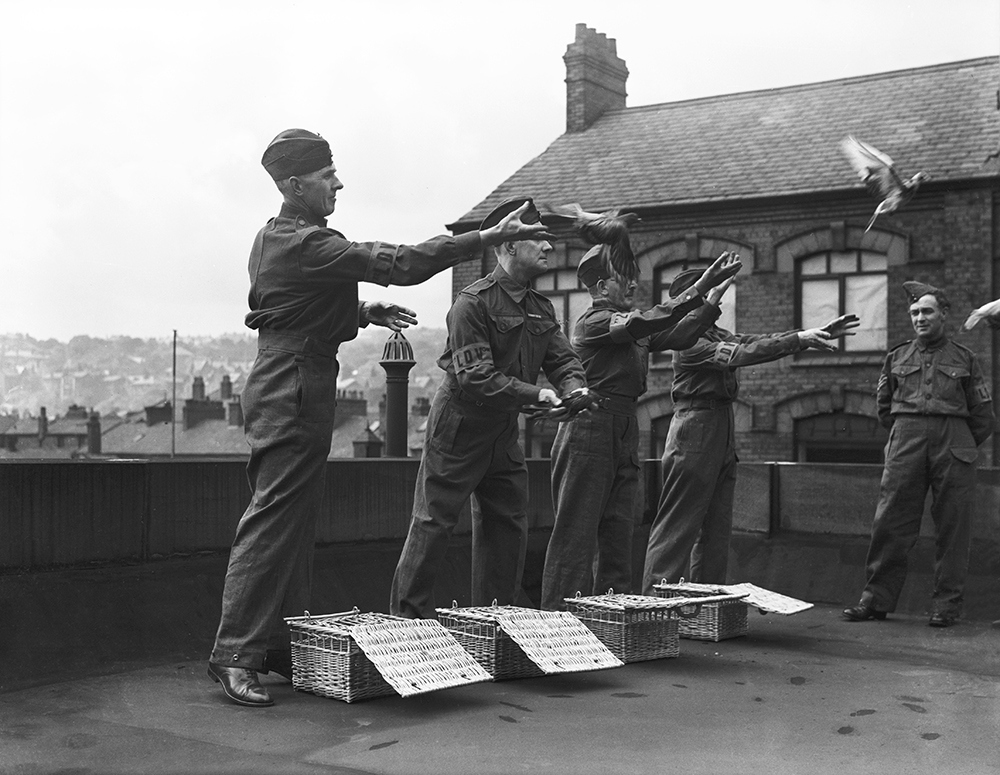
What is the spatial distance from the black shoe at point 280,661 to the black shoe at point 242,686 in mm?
332

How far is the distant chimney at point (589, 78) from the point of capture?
1094 inches

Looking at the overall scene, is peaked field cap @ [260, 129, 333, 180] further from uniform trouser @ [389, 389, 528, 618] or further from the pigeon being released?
the pigeon being released

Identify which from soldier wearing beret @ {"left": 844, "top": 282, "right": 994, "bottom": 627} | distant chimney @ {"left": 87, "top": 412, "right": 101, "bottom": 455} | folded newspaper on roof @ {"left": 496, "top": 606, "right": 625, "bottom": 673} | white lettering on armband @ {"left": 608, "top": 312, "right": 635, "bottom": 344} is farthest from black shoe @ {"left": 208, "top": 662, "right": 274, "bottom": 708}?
distant chimney @ {"left": 87, "top": 412, "right": 101, "bottom": 455}

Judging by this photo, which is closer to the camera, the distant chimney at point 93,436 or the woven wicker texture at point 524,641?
the woven wicker texture at point 524,641

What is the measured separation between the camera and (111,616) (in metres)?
6.09

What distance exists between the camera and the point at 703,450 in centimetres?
759

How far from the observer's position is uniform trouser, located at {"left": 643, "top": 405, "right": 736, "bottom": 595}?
24.6 ft

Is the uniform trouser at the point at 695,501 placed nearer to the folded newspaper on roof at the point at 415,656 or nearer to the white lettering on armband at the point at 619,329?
the white lettering on armband at the point at 619,329

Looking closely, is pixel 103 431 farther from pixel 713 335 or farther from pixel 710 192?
pixel 713 335

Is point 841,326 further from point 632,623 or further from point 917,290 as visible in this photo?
point 632,623

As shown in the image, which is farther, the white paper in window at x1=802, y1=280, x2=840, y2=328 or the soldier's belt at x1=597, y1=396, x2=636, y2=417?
the white paper in window at x1=802, y1=280, x2=840, y2=328

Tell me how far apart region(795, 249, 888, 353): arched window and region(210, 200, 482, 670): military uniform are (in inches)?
713

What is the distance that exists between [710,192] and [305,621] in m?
19.5

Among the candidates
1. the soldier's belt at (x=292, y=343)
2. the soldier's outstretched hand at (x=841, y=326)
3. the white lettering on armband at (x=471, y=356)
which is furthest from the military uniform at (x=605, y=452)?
the soldier's belt at (x=292, y=343)
